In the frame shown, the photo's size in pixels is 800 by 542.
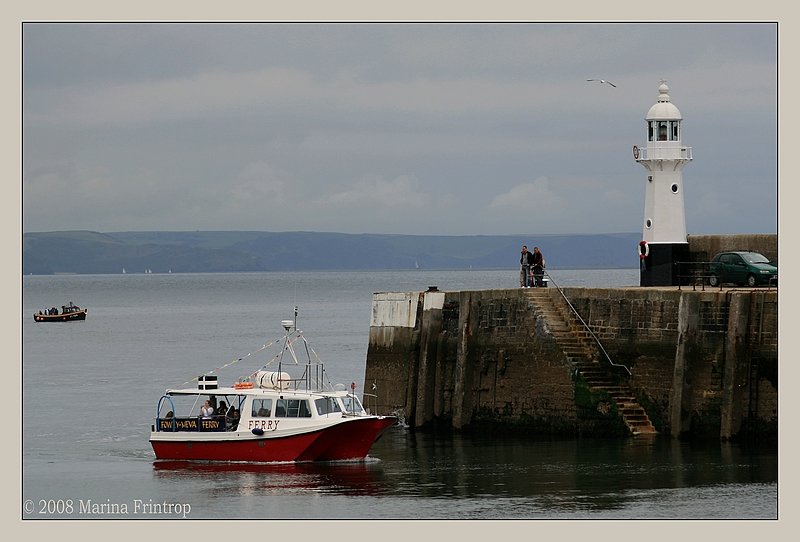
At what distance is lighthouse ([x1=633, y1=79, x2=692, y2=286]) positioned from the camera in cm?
4466

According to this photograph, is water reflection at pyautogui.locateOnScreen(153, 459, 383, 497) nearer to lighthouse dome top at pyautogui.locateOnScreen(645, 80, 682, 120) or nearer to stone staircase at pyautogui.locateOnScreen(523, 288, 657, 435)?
stone staircase at pyautogui.locateOnScreen(523, 288, 657, 435)

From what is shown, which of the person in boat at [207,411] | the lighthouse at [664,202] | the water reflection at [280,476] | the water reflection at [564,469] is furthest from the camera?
the lighthouse at [664,202]

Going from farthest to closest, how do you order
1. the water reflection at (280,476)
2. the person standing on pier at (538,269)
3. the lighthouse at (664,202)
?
1. the lighthouse at (664,202)
2. the person standing on pier at (538,269)
3. the water reflection at (280,476)

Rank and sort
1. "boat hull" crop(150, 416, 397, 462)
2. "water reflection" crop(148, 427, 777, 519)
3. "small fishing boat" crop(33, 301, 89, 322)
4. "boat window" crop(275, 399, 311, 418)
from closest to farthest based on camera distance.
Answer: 1. "water reflection" crop(148, 427, 777, 519)
2. "boat hull" crop(150, 416, 397, 462)
3. "boat window" crop(275, 399, 311, 418)
4. "small fishing boat" crop(33, 301, 89, 322)

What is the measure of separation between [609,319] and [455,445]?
4471mm

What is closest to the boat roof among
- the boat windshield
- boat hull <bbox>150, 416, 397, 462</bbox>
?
the boat windshield

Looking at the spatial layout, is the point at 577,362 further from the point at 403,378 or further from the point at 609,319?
the point at 403,378

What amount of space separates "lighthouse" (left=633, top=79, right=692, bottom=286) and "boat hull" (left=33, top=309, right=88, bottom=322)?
84675 mm

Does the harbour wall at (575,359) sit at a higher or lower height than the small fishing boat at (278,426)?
higher

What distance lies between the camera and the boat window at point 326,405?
36219 mm

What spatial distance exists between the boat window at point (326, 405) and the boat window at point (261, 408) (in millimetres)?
1025

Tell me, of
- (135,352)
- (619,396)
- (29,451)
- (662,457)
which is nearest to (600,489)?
(662,457)

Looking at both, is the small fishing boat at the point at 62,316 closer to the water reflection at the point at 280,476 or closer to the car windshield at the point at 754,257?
the water reflection at the point at 280,476

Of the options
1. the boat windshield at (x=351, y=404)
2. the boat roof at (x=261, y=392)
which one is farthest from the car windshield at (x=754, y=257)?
the boat roof at (x=261, y=392)
